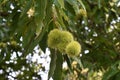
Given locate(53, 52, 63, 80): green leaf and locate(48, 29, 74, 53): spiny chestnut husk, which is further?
locate(53, 52, 63, 80): green leaf

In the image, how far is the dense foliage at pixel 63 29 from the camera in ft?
4.33

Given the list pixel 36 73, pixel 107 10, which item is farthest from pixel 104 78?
pixel 36 73

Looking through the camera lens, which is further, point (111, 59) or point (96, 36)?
point (96, 36)

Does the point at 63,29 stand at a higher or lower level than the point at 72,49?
higher

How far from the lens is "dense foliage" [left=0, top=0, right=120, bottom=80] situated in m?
1.32

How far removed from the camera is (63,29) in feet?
4.45

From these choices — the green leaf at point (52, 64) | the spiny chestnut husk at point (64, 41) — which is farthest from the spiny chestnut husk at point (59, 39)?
the green leaf at point (52, 64)

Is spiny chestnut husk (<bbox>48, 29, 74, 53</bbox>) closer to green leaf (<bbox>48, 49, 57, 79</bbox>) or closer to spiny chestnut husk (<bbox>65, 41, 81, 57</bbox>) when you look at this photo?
spiny chestnut husk (<bbox>65, 41, 81, 57</bbox>)

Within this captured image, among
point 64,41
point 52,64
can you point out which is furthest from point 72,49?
point 52,64

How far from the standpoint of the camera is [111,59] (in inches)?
102

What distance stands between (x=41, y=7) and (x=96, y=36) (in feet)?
6.15

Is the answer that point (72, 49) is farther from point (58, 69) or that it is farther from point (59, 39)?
point (58, 69)

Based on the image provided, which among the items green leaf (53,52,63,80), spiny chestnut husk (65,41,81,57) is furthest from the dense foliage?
spiny chestnut husk (65,41,81,57)

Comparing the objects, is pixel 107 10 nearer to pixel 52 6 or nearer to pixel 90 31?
pixel 90 31
